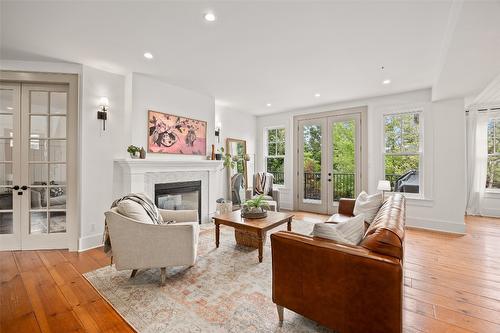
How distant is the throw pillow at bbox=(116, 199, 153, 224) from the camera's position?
236cm

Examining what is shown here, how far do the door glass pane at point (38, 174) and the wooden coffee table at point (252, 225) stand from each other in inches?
102

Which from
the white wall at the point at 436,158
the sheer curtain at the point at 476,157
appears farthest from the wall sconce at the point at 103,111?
the sheer curtain at the point at 476,157

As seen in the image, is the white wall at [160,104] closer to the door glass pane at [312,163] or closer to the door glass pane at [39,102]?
the door glass pane at [39,102]

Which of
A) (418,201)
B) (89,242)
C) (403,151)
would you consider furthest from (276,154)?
(89,242)

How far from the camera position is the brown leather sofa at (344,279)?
131 cm

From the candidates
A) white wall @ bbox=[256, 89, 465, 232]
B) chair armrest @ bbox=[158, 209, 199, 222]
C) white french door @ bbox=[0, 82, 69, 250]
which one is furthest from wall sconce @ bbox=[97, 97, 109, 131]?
white wall @ bbox=[256, 89, 465, 232]

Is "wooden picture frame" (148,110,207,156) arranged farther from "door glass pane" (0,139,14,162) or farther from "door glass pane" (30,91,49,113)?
"door glass pane" (0,139,14,162)

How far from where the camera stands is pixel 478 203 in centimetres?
555

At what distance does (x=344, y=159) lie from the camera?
544cm

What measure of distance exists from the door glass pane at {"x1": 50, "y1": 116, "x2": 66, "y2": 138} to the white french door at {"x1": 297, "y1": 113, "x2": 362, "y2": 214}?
16.1 feet

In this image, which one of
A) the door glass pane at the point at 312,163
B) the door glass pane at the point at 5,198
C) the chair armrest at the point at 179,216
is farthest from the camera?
the door glass pane at the point at 312,163

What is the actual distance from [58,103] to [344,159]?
5.50 m

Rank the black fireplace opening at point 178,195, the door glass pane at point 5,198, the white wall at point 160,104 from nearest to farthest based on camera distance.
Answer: the door glass pane at point 5,198 < the white wall at point 160,104 < the black fireplace opening at point 178,195

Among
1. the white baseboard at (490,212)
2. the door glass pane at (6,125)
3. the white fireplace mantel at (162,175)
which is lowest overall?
the white baseboard at (490,212)
